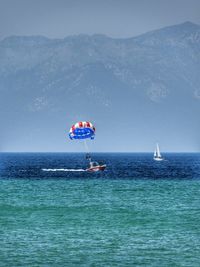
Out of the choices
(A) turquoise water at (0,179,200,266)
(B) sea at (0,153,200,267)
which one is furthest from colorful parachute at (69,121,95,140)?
(A) turquoise water at (0,179,200,266)

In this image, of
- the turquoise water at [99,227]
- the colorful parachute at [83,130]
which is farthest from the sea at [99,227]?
the colorful parachute at [83,130]

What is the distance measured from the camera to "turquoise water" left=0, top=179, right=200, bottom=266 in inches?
2184

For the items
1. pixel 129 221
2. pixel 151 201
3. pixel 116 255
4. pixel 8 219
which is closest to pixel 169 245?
pixel 116 255

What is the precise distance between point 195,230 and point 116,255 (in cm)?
1239

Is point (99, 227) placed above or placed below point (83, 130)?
below

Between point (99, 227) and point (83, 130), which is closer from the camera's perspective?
point (99, 227)

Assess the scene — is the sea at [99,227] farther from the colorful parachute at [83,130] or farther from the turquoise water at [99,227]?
the colorful parachute at [83,130]

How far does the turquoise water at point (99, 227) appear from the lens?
5547cm

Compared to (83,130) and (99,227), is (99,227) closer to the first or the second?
(99,227)

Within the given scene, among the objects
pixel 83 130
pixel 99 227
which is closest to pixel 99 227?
pixel 99 227

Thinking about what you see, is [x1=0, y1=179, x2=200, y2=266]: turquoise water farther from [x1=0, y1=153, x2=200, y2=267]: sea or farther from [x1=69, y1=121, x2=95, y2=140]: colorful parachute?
[x1=69, y1=121, x2=95, y2=140]: colorful parachute

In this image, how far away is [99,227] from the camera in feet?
227

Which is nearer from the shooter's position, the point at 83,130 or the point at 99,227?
the point at 99,227

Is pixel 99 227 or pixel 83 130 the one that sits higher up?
pixel 83 130
